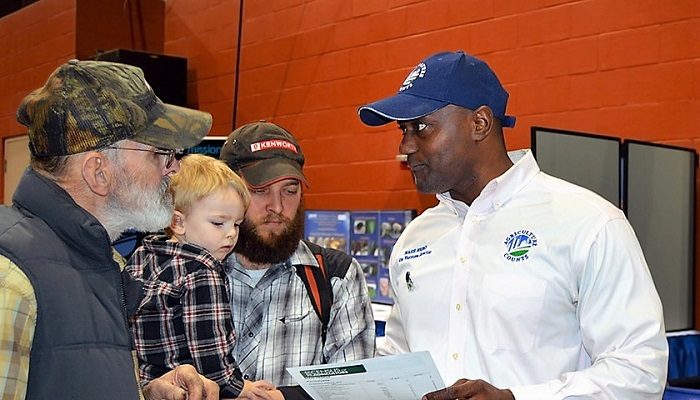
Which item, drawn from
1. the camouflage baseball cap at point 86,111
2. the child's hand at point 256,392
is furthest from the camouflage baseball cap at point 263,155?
the camouflage baseball cap at point 86,111

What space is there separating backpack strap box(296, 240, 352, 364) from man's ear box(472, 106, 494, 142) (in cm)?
55

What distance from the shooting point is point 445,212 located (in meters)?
2.16

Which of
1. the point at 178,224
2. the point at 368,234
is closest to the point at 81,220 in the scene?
the point at 178,224

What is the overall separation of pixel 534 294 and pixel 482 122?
45 centimetres

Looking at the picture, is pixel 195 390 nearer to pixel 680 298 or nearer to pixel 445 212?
pixel 445 212

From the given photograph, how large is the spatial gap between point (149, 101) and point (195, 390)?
0.65 metres

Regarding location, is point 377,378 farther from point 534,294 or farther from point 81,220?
point 81,220

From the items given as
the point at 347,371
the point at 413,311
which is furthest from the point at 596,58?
the point at 347,371

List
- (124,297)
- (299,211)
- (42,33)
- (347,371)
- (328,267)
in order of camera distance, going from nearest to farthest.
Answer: (124,297) < (347,371) < (328,267) < (299,211) < (42,33)

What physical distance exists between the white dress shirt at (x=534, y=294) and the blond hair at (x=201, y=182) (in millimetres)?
508

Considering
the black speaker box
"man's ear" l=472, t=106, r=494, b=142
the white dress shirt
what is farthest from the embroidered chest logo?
the black speaker box

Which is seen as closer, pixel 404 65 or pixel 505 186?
pixel 505 186

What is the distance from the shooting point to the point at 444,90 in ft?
6.59

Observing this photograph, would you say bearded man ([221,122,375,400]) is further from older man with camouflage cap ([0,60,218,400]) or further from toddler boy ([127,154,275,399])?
older man with camouflage cap ([0,60,218,400])
